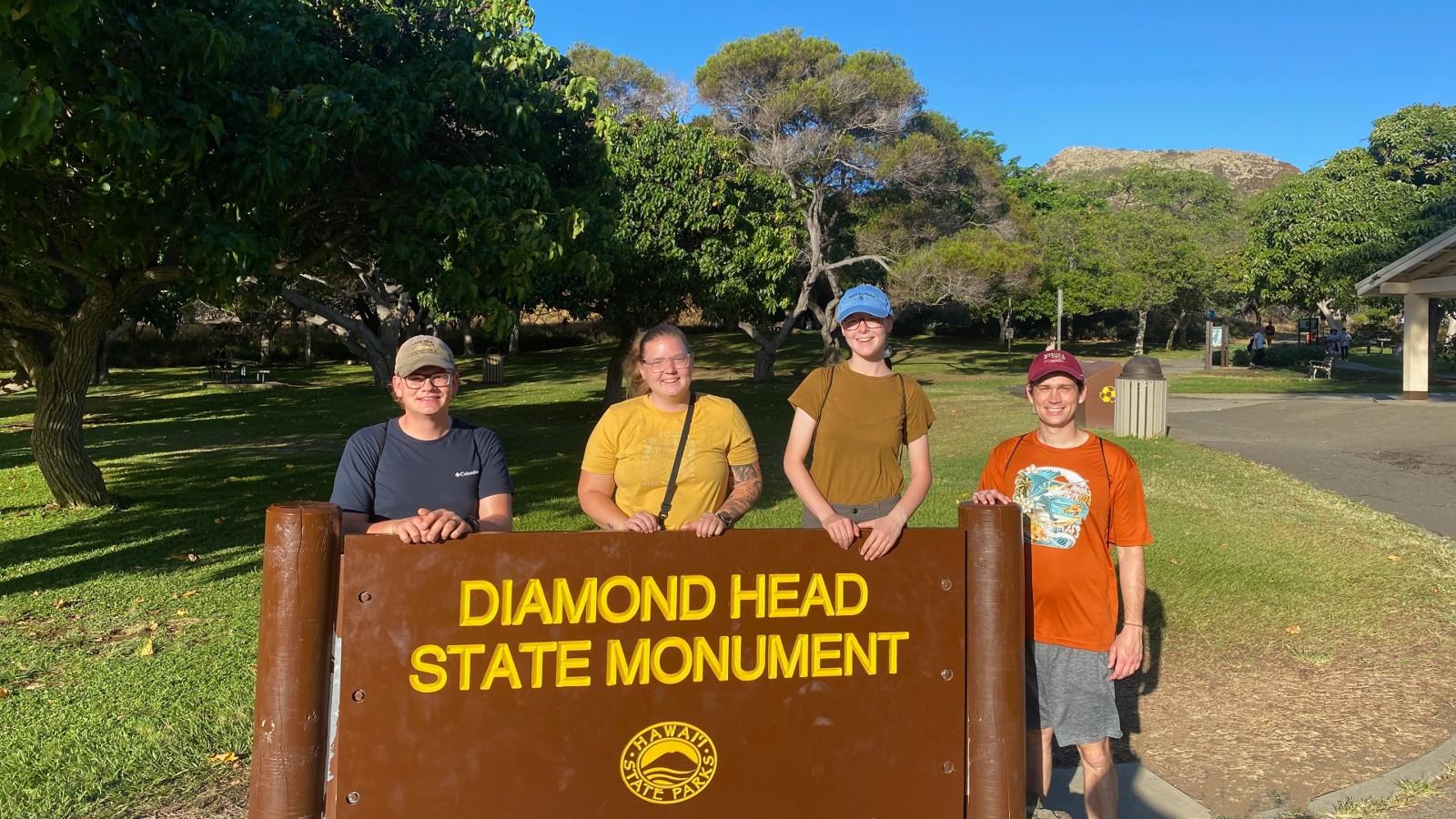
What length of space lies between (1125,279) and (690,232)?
93.0 ft

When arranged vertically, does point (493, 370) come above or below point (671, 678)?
above

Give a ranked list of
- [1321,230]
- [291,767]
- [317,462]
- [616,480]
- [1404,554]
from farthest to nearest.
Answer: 1. [1321,230]
2. [317,462]
3. [1404,554]
4. [616,480]
5. [291,767]

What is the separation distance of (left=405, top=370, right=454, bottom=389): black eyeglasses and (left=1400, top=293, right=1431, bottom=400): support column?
21.9 metres

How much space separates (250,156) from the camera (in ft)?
25.1

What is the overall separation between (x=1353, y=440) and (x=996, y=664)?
13890mm

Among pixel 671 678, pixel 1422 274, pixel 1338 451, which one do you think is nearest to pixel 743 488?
pixel 671 678

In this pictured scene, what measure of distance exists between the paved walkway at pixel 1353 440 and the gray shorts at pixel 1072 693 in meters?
6.99

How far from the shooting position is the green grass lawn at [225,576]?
4238 millimetres

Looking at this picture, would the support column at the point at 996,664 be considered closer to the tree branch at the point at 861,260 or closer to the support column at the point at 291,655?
the support column at the point at 291,655

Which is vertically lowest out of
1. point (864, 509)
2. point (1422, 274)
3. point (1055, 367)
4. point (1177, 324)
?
point (864, 509)

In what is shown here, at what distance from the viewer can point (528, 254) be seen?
916cm

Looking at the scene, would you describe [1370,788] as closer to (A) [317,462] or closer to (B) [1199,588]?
(B) [1199,588]

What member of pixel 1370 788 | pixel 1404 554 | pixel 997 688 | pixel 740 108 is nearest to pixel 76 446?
pixel 997 688

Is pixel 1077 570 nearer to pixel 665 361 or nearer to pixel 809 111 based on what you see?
pixel 665 361
